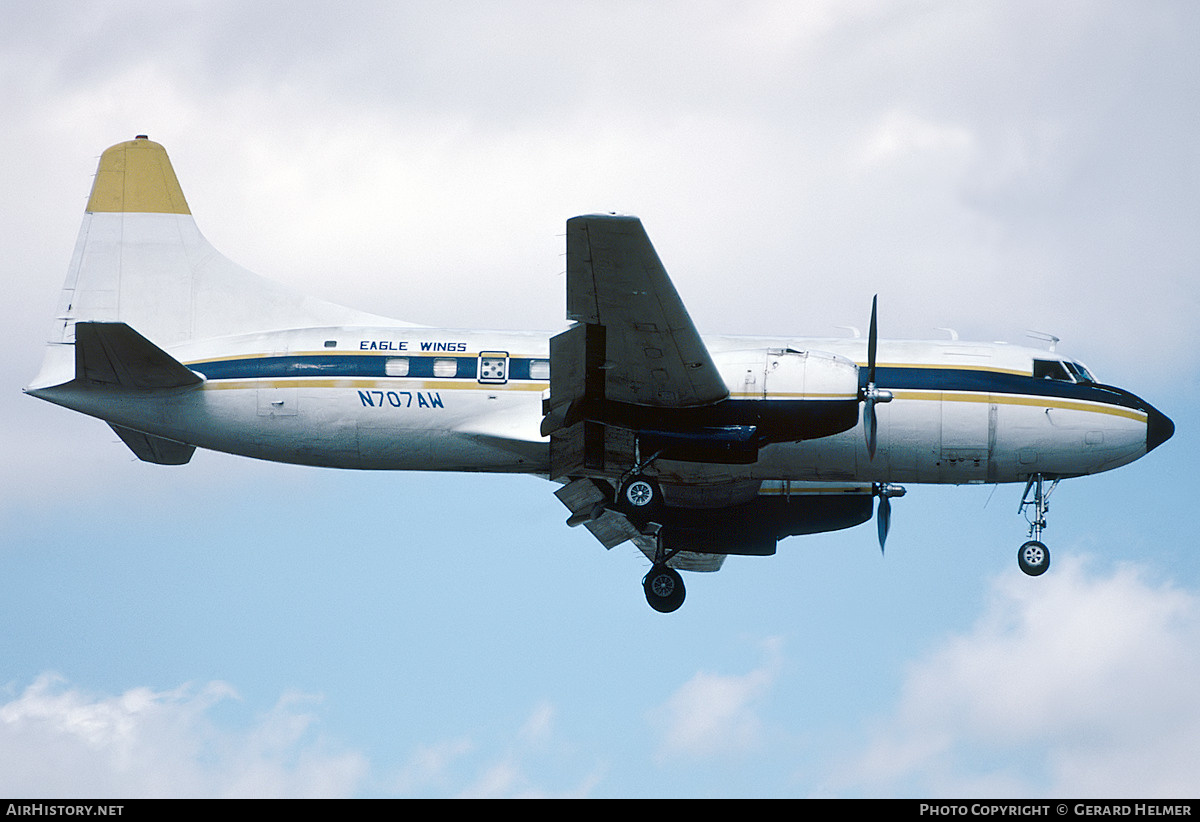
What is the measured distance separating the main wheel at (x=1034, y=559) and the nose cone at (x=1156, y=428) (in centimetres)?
303

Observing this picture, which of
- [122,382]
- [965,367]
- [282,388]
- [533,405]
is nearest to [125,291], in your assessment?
[122,382]

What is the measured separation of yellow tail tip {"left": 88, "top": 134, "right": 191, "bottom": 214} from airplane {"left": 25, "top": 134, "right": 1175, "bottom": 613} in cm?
147

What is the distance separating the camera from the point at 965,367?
90.5 ft

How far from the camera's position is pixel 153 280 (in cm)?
2998

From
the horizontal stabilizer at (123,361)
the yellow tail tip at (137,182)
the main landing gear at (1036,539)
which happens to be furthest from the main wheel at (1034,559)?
the yellow tail tip at (137,182)

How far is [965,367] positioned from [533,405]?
8521 millimetres

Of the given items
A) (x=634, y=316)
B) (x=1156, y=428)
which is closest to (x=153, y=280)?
(x=634, y=316)

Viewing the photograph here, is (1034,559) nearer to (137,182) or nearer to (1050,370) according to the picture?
(1050,370)

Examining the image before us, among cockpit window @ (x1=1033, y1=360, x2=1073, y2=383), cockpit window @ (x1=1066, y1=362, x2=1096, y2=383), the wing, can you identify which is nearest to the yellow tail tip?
the wing

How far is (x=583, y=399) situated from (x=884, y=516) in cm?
761

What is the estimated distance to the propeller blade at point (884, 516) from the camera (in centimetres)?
2930

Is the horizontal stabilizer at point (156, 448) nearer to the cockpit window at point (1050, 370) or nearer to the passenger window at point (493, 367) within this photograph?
the passenger window at point (493, 367)

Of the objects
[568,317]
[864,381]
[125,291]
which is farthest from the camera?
[125,291]
